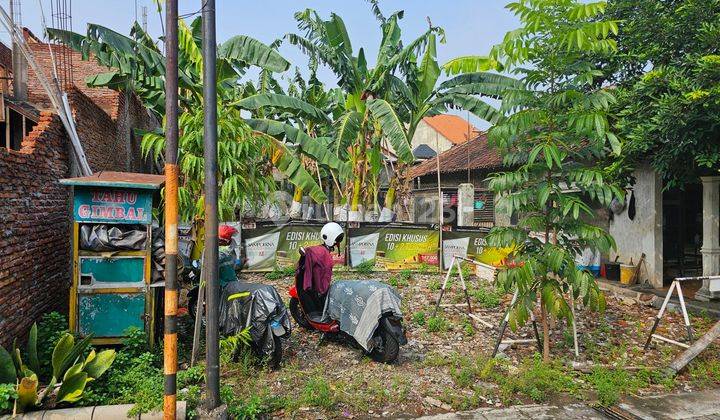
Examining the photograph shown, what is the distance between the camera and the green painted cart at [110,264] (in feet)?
17.9

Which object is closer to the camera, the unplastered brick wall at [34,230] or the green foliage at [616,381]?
the unplastered brick wall at [34,230]

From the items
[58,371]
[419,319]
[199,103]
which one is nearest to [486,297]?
[419,319]

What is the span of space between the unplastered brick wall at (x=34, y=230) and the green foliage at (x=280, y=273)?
4571 mm

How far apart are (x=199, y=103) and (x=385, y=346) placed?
217 inches

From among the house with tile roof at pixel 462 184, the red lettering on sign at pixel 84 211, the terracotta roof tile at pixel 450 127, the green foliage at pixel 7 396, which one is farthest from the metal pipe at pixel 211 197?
the terracotta roof tile at pixel 450 127

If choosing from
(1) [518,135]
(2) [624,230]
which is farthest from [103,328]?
(2) [624,230]

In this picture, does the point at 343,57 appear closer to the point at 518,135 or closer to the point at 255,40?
the point at 255,40

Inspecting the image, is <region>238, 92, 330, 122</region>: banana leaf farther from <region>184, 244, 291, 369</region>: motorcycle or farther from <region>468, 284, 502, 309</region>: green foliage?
<region>468, 284, 502, 309</region>: green foliage

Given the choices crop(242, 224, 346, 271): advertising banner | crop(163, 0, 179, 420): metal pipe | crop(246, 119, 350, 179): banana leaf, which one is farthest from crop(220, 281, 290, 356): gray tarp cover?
crop(242, 224, 346, 271): advertising banner

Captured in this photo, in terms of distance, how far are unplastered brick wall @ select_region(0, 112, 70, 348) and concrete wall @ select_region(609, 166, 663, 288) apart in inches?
434

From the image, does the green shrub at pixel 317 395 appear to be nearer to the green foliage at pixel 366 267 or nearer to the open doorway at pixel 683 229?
the green foliage at pixel 366 267

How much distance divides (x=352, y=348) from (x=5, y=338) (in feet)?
12.6

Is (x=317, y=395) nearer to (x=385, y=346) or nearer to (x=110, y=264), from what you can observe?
(x=385, y=346)

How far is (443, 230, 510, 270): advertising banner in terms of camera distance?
12.1 meters
